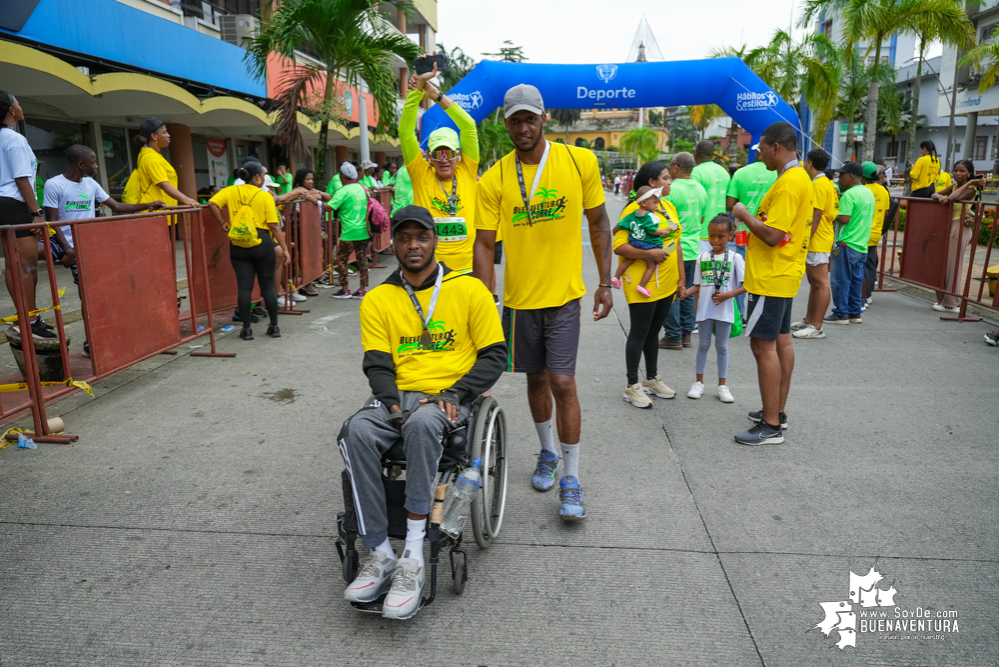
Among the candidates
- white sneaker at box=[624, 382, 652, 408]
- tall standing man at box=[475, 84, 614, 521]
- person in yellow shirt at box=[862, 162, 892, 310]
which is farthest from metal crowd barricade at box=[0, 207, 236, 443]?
person in yellow shirt at box=[862, 162, 892, 310]

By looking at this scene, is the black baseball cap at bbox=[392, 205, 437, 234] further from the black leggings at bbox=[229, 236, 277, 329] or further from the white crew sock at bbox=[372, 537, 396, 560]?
the black leggings at bbox=[229, 236, 277, 329]

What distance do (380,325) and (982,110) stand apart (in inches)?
1529

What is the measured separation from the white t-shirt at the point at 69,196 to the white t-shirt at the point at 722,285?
18.2 feet

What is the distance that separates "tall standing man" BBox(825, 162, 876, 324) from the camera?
802 cm

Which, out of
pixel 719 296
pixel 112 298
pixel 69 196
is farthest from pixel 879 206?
pixel 69 196

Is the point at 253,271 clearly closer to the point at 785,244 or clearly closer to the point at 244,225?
the point at 244,225

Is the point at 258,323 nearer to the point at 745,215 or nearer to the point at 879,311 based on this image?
the point at 745,215

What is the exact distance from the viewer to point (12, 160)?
5625mm

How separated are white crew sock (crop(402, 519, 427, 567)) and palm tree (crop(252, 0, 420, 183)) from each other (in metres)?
11.2

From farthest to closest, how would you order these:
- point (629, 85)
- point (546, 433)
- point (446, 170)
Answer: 1. point (629, 85)
2. point (446, 170)
3. point (546, 433)

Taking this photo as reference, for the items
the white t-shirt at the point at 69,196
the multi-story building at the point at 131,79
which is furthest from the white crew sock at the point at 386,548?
the multi-story building at the point at 131,79

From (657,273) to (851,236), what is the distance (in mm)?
4314

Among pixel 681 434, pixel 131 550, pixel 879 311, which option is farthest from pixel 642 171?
pixel 879 311

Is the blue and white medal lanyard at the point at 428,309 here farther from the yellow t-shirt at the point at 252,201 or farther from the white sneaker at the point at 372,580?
the yellow t-shirt at the point at 252,201
